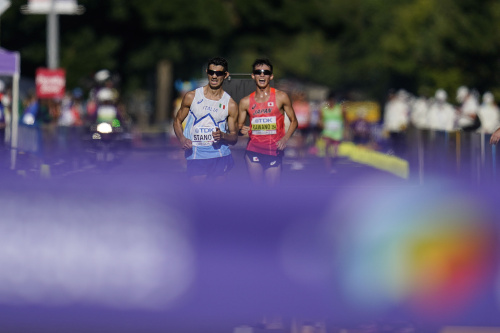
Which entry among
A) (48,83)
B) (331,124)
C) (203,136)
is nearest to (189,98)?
(203,136)

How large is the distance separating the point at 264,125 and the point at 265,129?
0.07 m

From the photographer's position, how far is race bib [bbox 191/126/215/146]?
11.7 meters

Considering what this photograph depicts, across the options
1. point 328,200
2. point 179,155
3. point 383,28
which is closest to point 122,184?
point 328,200

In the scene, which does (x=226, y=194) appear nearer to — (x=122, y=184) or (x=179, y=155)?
(x=122, y=184)

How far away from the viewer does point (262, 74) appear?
1189cm

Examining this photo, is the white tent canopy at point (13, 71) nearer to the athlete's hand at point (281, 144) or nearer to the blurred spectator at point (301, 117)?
the athlete's hand at point (281, 144)

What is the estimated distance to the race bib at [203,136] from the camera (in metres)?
11.7

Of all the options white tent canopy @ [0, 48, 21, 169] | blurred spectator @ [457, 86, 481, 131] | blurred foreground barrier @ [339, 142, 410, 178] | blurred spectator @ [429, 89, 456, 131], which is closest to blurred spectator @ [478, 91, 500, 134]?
blurred spectator @ [457, 86, 481, 131]

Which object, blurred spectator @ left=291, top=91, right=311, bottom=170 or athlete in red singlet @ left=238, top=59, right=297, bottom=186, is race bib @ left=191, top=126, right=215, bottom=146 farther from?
blurred spectator @ left=291, top=91, right=311, bottom=170

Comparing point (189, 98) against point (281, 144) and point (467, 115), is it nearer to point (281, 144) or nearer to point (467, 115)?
point (281, 144)

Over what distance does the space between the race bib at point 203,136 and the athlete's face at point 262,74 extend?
2.21ft

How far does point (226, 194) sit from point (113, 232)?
67cm

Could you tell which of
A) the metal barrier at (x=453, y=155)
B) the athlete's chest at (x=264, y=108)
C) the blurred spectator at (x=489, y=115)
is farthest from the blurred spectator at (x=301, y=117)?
the athlete's chest at (x=264, y=108)

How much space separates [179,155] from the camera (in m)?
34.8
